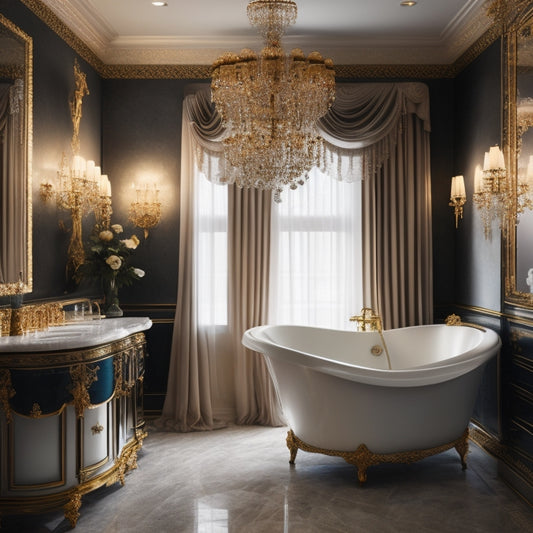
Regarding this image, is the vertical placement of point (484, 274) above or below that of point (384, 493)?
above

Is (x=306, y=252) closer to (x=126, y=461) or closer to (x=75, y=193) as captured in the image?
(x=75, y=193)

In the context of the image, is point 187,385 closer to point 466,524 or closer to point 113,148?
point 113,148

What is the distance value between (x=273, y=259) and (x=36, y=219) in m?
1.85

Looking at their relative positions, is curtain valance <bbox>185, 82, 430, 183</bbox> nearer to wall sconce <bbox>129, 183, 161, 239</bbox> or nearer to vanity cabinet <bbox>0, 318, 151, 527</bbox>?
wall sconce <bbox>129, 183, 161, 239</bbox>

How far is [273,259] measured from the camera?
469 cm

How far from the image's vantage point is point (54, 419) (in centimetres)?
280

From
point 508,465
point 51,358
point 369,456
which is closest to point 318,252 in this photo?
point 369,456

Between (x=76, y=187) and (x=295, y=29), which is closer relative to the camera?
(x=76, y=187)

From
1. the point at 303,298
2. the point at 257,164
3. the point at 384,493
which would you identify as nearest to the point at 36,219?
the point at 257,164

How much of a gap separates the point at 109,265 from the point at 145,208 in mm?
702

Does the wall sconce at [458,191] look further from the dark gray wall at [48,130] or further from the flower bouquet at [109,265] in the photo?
the dark gray wall at [48,130]

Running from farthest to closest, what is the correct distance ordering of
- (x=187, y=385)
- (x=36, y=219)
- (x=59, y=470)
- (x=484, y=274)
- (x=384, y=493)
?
(x=187, y=385), (x=484, y=274), (x=36, y=219), (x=384, y=493), (x=59, y=470)

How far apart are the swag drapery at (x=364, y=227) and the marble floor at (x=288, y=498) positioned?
0.69 m

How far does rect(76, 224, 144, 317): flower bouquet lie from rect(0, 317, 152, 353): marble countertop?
1.81 ft
